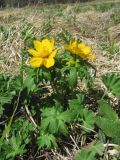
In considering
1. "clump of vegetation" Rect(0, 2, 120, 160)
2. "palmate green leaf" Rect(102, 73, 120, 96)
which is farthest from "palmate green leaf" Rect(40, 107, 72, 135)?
"palmate green leaf" Rect(102, 73, 120, 96)

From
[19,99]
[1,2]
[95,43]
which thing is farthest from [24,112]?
[1,2]

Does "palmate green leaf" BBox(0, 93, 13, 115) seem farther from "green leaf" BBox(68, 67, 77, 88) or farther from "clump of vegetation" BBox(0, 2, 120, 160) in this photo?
"green leaf" BBox(68, 67, 77, 88)

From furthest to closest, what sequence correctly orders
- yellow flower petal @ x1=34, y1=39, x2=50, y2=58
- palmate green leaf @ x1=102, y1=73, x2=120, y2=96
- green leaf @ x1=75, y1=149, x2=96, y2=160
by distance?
palmate green leaf @ x1=102, y1=73, x2=120, y2=96 → yellow flower petal @ x1=34, y1=39, x2=50, y2=58 → green leaf @ x1=75, y1=149, x2=96, y2=160

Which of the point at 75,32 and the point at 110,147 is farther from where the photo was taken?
the point at 75,32

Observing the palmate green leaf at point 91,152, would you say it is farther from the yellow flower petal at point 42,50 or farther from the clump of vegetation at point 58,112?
the yellow flower petal at point 42,50

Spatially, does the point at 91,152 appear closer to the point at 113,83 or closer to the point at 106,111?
the point at 106,111

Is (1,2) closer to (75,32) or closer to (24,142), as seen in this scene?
(75,32)

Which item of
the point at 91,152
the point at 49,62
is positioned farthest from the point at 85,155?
the point at 49,62
